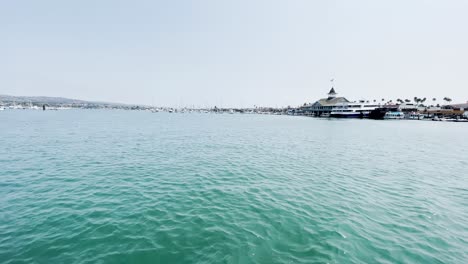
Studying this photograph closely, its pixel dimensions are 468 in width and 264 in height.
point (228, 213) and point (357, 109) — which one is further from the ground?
point (357, 109)

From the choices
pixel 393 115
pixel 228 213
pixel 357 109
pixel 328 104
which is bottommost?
pixel 228 213

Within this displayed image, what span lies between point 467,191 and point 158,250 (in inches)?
848

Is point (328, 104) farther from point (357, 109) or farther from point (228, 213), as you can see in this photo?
point (228, 213)

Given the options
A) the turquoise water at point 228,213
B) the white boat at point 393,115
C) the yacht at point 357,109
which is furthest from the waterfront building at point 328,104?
the turquoise water at point 228,213

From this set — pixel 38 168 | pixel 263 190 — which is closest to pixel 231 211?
pixel 263 190

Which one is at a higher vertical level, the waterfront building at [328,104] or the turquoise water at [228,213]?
the waterfront building at [328,104]

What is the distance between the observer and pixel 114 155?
2473 cm

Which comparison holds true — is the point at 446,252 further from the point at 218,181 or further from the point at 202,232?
the point at 218,181

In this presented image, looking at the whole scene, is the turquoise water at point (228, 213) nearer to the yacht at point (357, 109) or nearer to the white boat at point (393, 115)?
the yacht at point (357, 109)

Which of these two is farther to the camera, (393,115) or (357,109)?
(393,115)

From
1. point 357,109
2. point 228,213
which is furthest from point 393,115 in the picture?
point 228,213

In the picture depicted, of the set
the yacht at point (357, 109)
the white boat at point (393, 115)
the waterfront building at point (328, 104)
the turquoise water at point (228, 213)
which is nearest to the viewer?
the turquoise water at point (228, 213)

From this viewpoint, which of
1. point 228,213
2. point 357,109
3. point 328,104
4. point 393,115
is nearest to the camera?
point 228,213

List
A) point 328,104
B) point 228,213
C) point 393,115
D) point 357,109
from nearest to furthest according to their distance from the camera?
1. point 228,213
2. point 357,109
3. point 393,115
4. point 328,104
